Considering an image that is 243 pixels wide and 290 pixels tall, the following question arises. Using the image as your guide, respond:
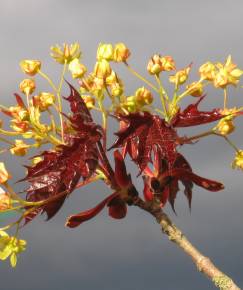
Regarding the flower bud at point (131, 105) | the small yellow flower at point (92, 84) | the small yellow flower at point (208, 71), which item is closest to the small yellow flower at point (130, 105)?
the flower bud at point (131, 105)

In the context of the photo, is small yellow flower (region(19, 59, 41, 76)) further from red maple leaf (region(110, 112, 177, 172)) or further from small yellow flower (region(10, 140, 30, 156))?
red maple leaf (region(110, 112, 177, 172))

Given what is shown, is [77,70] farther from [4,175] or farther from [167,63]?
[4,175]

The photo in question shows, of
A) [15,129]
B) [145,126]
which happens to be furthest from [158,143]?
[15,129]

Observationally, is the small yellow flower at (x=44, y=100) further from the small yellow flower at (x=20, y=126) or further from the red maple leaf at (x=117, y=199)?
the red maple leaf at (x=117, y=199)

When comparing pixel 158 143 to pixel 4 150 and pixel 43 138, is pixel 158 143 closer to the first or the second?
pixel 43 138

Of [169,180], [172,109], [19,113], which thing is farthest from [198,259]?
[19,113]

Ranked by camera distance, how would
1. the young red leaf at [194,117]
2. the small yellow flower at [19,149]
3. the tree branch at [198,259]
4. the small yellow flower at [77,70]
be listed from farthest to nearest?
1. the small yellow flower at [19,149]
2. the small yellow flower at [77,70]
3. the young red leaf at [194,117]
4. the tree branch at [198,259]
